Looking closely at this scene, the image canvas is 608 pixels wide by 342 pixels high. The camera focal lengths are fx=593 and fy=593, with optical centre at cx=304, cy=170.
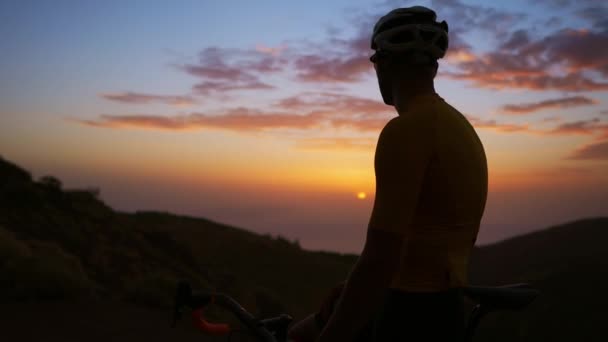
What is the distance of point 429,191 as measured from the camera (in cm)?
190

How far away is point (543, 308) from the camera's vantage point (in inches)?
481

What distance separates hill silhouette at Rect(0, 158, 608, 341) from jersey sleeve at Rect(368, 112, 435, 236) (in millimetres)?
8151

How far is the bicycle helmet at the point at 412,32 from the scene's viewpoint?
202 cm

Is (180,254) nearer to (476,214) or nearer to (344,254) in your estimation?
(344,254)

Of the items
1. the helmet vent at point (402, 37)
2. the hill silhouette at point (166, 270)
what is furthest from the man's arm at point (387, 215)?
the hill silhouette at point (166, 270)

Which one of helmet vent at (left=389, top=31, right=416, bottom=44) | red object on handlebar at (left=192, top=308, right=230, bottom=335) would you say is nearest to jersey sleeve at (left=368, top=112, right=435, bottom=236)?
helmet vent at (left=389, top=31, right=416, bottom=44)

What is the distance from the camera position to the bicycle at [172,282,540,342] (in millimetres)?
2135

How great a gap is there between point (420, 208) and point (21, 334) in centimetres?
847

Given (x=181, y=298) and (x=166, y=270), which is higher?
(x=181, y=298)

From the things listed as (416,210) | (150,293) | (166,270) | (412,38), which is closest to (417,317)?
(416,210)

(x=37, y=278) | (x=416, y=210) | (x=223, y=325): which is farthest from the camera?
(x=37, y=278)

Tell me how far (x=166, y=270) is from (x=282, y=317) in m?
17.7

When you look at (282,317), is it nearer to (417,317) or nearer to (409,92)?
(417,317)

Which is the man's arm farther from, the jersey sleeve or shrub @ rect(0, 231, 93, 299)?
shrub @ rect(0, 231, 93, 299)
